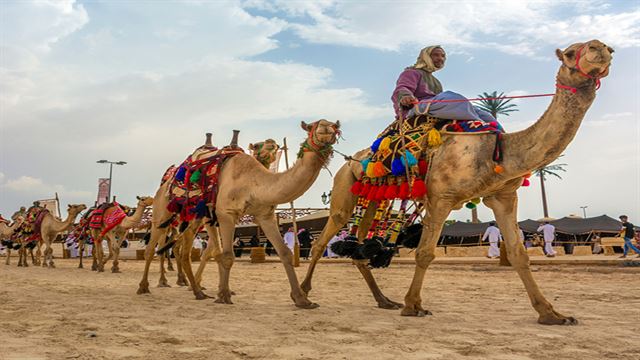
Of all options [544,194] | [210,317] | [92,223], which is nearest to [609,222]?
[544,194]

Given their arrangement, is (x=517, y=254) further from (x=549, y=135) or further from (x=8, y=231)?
(x=8, y=231)

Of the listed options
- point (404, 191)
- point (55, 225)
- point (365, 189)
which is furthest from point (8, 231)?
point (404, 191)

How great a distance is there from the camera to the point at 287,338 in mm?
4598

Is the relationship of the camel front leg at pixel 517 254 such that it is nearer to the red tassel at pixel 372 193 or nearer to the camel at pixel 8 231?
the red tassel at pixel 372 193

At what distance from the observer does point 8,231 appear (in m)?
26.0

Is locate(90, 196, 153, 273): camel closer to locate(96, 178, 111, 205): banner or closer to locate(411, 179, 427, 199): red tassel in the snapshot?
locate(411, 179, 427, 199): red tassel

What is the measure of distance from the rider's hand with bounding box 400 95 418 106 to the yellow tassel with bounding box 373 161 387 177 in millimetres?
906

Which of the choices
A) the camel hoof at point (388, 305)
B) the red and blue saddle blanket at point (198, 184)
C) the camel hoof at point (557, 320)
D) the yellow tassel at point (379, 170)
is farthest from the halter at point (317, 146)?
the camel hoof at point (557, 320)

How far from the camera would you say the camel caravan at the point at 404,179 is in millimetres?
5383

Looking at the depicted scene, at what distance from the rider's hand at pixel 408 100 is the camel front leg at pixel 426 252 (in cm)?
150

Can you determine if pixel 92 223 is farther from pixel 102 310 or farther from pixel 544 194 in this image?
pixel 544 194

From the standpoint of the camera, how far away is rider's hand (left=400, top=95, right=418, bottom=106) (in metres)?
6.90

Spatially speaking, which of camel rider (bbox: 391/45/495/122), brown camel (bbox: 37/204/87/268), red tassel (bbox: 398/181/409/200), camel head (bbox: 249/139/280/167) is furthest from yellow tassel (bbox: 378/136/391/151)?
brown camel (bbox: 37/204/87/268)

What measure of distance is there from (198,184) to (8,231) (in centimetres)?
2227
